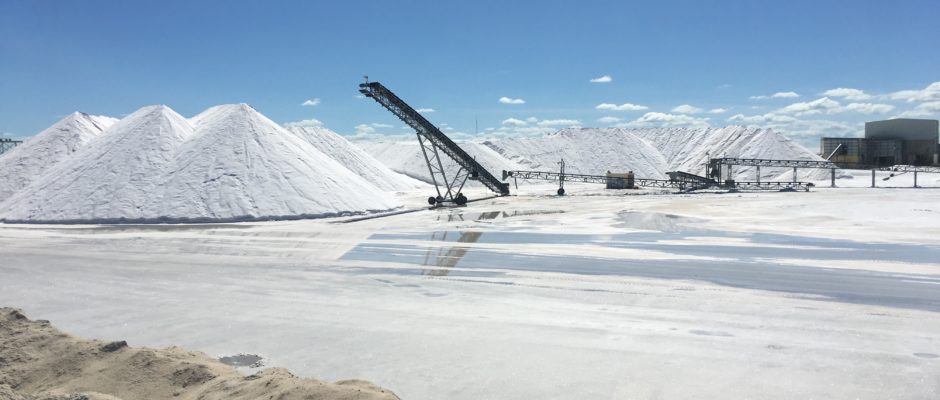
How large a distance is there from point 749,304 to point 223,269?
10.8 m

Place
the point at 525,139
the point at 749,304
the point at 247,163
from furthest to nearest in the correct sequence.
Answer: the point at 525,139 → the point at 247,163 → the point at 749,304

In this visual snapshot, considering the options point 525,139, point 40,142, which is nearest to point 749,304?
point 40,142

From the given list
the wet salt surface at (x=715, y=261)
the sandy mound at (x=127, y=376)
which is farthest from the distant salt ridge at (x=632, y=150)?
the sandy mound at (x=127, y=376)

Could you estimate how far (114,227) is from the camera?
79.6ft

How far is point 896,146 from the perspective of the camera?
84.9 metres

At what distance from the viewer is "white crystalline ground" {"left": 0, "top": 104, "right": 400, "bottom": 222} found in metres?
26.8

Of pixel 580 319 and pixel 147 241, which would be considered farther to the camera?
pixel 147 241

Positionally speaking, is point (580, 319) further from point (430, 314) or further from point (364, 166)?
point (364, 166)

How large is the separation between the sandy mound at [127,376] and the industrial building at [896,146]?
303ft

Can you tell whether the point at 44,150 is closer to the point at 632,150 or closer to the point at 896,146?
the point at 632,150

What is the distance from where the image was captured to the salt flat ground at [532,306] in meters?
6.34

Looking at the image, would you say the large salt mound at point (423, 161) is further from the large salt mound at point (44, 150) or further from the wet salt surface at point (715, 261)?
the wet salt surface at point (715, 261)

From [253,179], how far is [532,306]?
899 inches

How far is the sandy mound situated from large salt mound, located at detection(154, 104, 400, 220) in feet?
66.7
